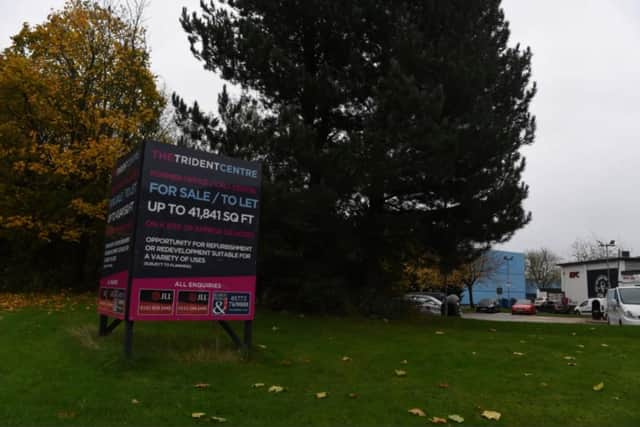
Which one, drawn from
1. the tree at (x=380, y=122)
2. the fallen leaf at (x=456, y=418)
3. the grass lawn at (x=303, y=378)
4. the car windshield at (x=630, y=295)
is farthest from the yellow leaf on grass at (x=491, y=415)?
the car windshield at (x=630, y=295)

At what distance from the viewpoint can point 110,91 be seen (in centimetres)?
2223

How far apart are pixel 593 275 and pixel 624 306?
37.2m

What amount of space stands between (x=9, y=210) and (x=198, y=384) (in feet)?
57.0

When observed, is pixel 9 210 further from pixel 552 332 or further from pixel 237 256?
pixel 552 332

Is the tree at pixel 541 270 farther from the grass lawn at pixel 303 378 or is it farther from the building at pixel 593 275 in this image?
the grass lawn at pixel 303 378

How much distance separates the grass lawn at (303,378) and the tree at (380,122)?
392 centimetres

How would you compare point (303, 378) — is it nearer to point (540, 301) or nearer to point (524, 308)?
point (524, 308)

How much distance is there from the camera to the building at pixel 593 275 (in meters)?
49.7

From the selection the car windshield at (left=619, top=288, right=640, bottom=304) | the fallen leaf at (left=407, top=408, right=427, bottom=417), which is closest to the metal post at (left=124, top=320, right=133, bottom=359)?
the fallen leaf at (left=407, top=408, right=427, bottom=417)

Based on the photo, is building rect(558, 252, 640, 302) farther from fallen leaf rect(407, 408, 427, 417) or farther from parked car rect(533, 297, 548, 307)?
fallen leaf rect(407, 408, 427, 417)

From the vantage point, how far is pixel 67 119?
21.2 meters

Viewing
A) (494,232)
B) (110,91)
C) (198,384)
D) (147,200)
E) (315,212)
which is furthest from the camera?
(110,91)

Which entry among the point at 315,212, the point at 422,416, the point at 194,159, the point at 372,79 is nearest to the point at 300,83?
the point at 372,79

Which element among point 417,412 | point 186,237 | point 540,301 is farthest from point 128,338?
point 540,301
